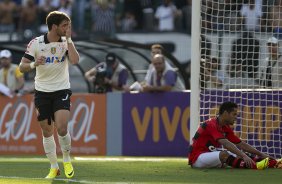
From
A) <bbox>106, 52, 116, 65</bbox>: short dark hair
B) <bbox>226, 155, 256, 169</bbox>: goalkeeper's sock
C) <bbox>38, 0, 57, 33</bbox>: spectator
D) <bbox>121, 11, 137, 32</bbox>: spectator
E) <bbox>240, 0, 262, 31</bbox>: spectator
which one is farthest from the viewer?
<bbox>38, 0, 57, 33</bbox>: spectator

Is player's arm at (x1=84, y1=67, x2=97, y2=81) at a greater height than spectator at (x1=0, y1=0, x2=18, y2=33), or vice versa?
spectator at (x1=0, y1=0, x2=18, y2=33)

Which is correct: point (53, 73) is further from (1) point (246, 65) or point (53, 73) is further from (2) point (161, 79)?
(2) point (161, 79)

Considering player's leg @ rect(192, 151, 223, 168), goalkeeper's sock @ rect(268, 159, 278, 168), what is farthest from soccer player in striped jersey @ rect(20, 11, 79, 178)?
goalkeeper's sock @ rect(268, 159, 278, 168)

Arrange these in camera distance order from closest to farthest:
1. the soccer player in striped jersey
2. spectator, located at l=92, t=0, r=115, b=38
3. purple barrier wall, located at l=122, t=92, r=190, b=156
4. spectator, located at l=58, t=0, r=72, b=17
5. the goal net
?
the soccer player in striped jersey, the goal net, purple barrier wall, located at l=122, t=92, r=190, b=156, spectator, located at l=92, t=0, r=115, b=38, spectator, located at l=58, t=0, r=72, b=17

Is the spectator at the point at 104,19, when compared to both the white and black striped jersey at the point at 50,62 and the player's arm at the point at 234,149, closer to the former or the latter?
the player's arm at the point at 234,149

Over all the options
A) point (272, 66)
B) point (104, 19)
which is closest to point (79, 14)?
point (104, 19)

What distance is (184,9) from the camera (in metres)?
23.2

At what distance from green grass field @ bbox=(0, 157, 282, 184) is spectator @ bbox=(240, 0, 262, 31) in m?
2.68

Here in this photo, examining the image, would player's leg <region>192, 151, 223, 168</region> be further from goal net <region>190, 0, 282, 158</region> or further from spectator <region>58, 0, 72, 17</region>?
spectator <region>58, 0, 72, 17</region>

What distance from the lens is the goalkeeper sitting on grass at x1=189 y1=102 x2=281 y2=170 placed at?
43.3 ft

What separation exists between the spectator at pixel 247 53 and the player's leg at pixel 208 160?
2.56m

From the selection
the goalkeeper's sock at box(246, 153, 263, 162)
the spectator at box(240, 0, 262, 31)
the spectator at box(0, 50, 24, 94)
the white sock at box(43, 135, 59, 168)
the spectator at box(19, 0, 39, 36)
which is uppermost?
the spectator at box(19, 0, 39, 36)

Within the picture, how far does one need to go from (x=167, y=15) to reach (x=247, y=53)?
8166mm

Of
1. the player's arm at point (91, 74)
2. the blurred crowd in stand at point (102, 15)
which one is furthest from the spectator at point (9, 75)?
the blurred crowd in stand at point (102, 15)
